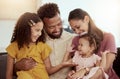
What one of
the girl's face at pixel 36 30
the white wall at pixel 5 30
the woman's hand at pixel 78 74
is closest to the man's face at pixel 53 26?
the girl's face at pixel 36 30

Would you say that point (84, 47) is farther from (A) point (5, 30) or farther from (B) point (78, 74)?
(A) point (5, 30)

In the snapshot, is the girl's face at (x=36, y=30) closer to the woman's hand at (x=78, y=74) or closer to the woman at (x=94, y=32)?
the woman at (x=94, y=32)

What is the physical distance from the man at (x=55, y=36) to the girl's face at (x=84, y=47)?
0.17 meters

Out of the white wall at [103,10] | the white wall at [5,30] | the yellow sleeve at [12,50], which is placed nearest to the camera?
the yellow sleeve at [12,50]

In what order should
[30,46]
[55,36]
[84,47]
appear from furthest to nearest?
[55,36] < [30,46] < [84,47]

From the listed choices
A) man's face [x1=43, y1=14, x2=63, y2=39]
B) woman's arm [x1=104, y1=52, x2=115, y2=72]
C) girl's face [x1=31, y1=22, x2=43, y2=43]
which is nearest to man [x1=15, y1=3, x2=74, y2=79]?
man's face [x1=43, y1=14, x2=63, y2=39]

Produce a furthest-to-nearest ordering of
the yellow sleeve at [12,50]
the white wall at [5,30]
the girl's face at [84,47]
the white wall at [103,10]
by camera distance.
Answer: the white wall at [103,10] → the white wall at [5,30] → the yellow sleeve at [12,50] → the girl's face at [84,47]

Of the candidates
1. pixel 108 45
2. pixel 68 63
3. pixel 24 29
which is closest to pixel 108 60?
pixel 108 45

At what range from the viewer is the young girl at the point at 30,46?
1.18m

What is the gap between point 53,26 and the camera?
1279 mm

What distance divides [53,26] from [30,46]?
0.17m

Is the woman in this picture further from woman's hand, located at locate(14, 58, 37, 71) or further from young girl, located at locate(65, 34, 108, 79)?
woman's hand, located at locate(14, 58, 37, 71)

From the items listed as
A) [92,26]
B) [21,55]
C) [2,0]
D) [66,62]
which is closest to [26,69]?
[21,55]

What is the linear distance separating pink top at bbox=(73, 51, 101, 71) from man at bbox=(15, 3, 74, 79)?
0.13 m
